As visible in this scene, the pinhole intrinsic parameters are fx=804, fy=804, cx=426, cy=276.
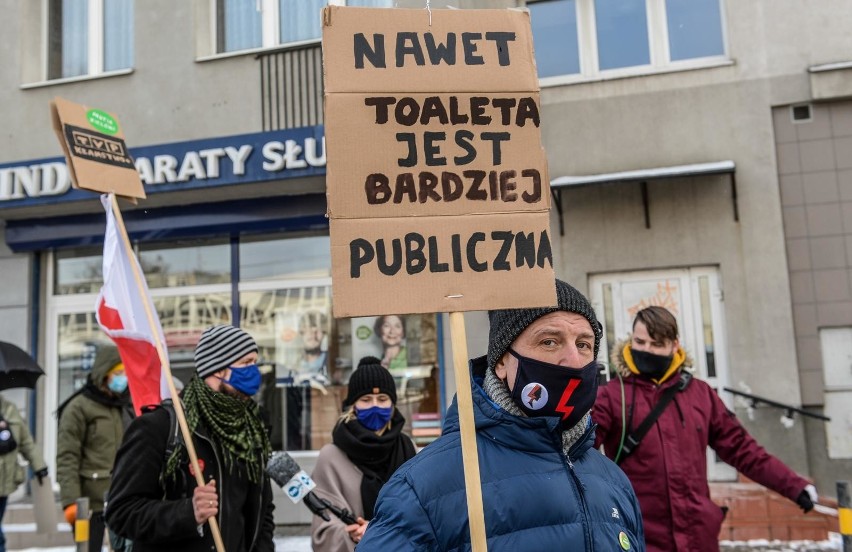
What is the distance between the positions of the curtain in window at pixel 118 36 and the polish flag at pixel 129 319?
668 cm

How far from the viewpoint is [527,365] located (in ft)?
6.85

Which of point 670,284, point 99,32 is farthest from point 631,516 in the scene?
point 99,32

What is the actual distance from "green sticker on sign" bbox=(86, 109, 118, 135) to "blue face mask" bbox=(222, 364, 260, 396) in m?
1.97

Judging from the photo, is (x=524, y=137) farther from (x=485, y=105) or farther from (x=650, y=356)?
(x=650, y=356)

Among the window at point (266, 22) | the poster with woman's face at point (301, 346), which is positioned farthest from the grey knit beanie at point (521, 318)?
the window at point (266, 22)

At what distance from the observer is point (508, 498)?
1.95m

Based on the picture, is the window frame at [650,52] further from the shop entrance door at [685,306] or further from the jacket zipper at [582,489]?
the jacket zipper at [582,489]

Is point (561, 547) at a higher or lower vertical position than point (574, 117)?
lower

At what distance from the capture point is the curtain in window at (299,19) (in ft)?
32.3

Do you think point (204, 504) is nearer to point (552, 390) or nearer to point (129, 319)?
point (129, 319)

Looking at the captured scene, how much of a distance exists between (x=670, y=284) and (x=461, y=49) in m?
6.40

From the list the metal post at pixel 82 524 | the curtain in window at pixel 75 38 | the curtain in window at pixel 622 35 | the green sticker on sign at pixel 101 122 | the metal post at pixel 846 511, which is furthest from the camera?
the curtain in window at pixel 75 38

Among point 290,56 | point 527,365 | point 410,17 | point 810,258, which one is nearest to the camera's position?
point 527,365

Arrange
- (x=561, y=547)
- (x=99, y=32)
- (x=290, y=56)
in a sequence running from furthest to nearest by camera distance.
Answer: (x=99, y=32) → (x=290, y=56) → (x=561, y=547)
